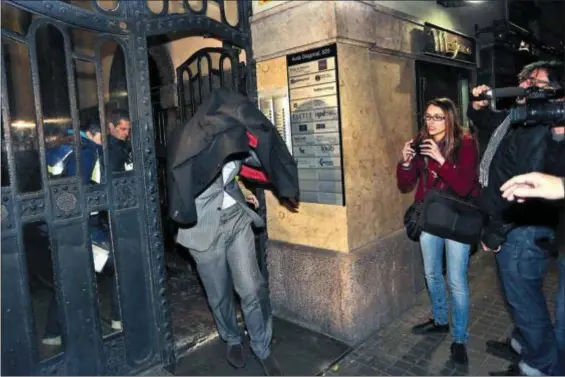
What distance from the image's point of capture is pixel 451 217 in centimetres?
325

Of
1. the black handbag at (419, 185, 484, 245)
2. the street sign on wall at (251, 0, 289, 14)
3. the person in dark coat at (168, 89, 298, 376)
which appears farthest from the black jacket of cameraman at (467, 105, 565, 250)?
the street sign on wall at (251, 0, 289, 14)

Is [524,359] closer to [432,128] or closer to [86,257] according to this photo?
[432,128]

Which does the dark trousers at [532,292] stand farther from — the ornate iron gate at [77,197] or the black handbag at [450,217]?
the ornate iron gate at [77,197]

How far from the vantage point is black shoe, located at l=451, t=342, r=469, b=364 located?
3309 mm

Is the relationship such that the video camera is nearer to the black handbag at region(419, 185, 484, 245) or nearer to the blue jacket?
the black handbag at region(419, 185, 484, 245)

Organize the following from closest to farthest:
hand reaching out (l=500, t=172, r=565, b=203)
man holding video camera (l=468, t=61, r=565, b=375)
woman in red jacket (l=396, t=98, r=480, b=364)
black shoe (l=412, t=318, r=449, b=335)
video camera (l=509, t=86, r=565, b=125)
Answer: hand reaching out (l=500, t=172, r=565, b=203)
video camera (l=509, t=86, r=565, b=125)
man holding video camera (l=468, t=61, r=565, b=375)
woman in red jacket (l=396, t=98, r=480, b=364)
black shoe (l=412, t=318, r=449, b=335)

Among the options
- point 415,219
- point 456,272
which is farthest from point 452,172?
point 456,272

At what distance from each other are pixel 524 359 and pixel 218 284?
2397 mm

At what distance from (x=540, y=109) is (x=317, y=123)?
183 centimetres

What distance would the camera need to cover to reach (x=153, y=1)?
5.14 metres

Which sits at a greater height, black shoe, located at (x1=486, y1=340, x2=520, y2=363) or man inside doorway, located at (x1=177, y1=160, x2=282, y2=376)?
man inside doorway, located at (x1=177, y1=160, x2=282, y2=376)

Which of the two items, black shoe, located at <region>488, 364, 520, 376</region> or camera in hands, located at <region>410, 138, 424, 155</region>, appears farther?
camera in hands, located at <region>410, 138, 424, 155</region>

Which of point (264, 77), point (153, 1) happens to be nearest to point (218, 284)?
point (264, 77)

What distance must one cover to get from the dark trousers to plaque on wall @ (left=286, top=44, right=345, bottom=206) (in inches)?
55.7
